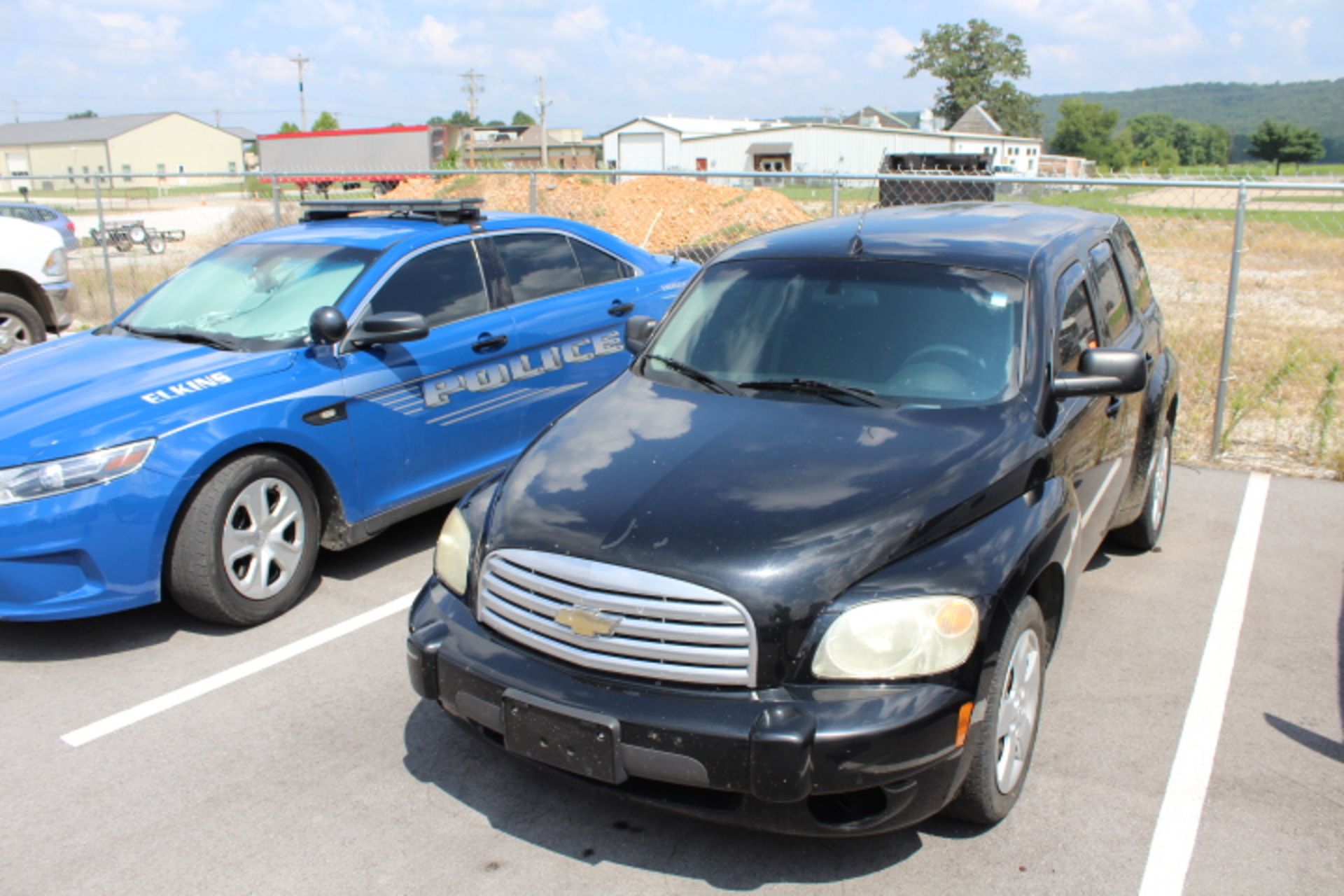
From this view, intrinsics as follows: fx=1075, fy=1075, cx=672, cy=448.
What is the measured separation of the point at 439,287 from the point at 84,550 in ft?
7.18

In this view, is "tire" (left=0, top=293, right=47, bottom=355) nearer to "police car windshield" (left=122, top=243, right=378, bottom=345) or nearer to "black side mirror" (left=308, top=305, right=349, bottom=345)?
"police car windshield" (left=122, top=243, right=378, bottom=345)

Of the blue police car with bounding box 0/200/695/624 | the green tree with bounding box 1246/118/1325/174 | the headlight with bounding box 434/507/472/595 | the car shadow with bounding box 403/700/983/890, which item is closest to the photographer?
the car shadow with bounding box 403/700/983/890

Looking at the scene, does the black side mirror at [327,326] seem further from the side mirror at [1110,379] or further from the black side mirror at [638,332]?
the side mirror at [1110,379]

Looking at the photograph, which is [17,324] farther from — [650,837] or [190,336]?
[650,837]

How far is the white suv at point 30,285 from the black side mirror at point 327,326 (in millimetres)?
5849

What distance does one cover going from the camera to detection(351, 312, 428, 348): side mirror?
500cm

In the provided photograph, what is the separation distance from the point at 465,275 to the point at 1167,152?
122562 millimetres

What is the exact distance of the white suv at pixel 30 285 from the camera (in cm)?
942

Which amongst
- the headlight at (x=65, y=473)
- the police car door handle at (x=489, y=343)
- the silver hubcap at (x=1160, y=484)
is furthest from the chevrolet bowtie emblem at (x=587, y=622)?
the silver hubcap at (x=1160, y=484)

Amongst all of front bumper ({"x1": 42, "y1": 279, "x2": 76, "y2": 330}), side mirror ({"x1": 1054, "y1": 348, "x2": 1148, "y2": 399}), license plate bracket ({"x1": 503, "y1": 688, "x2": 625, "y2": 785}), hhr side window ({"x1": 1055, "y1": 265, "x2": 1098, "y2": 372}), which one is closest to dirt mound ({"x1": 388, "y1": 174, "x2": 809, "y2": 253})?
front bumper ({"x1": 42, "y1": 279, "x2": 76, "y2": 330})

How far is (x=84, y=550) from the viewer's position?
4.23 metres

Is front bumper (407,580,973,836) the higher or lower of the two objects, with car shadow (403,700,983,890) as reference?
higher

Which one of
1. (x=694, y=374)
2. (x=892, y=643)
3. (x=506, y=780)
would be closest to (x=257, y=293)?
(x=694, y=374)

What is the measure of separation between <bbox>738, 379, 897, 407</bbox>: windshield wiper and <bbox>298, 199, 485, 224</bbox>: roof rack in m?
2.74
